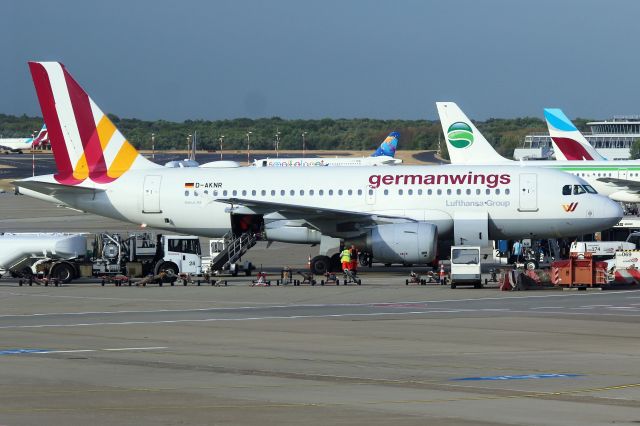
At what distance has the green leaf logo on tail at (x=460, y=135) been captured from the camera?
97.4 meters

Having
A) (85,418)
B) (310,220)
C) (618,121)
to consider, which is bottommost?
(85,418)

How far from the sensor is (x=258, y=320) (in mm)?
32219

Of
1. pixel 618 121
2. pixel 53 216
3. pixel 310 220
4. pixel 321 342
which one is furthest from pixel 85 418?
pixel 618 121

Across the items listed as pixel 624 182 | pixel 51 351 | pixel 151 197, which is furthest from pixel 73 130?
pixel 624 182

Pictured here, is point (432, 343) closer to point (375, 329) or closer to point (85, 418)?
point (375, 329)

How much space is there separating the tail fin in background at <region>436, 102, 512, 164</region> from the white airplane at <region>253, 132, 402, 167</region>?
42.1 ft

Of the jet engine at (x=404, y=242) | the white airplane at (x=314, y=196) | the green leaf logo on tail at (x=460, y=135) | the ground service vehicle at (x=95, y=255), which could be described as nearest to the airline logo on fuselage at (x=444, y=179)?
the white airplane at (x=314, y=196)

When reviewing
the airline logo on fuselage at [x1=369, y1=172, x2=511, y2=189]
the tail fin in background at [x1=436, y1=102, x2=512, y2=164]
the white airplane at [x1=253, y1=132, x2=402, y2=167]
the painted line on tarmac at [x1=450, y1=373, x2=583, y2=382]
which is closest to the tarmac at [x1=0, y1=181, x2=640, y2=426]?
the painted line on tarmac at [x1=450, y1=373, x2=583, y2=382]

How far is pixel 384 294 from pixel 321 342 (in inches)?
549

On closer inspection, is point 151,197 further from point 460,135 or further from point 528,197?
point 460,135

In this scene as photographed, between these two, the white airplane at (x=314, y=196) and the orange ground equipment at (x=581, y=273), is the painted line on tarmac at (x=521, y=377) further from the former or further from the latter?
the white airplane at (x=314, y=196)

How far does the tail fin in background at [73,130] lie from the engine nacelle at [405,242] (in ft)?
41.9

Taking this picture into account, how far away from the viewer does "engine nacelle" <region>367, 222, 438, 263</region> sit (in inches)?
1844

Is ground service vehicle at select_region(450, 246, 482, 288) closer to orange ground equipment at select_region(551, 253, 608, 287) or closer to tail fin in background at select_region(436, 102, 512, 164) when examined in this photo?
orange ground equipment at select_region(551, 253, 608, 287)
